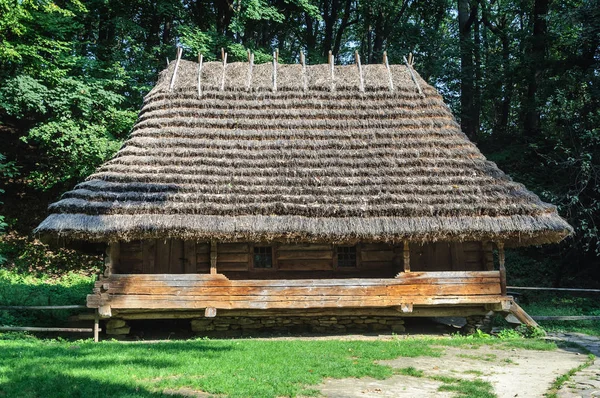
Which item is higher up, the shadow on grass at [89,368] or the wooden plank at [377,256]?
the wooden plank at [377,256]

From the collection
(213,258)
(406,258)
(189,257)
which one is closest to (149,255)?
(189,257)

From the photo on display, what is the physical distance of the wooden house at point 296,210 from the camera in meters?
11.4

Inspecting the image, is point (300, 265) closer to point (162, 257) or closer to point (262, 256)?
point (262, 256)

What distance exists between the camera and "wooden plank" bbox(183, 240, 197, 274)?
13039 millimetres

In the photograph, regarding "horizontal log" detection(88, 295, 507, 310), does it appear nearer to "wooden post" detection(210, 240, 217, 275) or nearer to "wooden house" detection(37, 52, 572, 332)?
"wooden house" detection(37, 52, 572, 332)

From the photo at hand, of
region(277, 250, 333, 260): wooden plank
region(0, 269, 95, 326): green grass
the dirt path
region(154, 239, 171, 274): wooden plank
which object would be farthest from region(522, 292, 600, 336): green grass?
region(0, 269, 95, 326): green grass

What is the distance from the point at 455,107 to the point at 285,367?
73.2 ft

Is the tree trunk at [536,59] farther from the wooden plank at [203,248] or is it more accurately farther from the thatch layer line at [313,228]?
the wooden plank at [203,248]

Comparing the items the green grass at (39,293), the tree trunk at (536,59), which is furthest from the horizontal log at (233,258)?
the tree trunk at (536,59)

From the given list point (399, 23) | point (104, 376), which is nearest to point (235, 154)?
point (104, 376)

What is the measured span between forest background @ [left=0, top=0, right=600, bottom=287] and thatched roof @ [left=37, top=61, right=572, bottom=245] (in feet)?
14.8

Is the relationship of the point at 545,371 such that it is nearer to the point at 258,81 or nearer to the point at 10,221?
the point at 258,81

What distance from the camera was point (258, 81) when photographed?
15.1 m

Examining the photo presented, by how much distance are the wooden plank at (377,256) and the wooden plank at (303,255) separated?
3.07 feet
